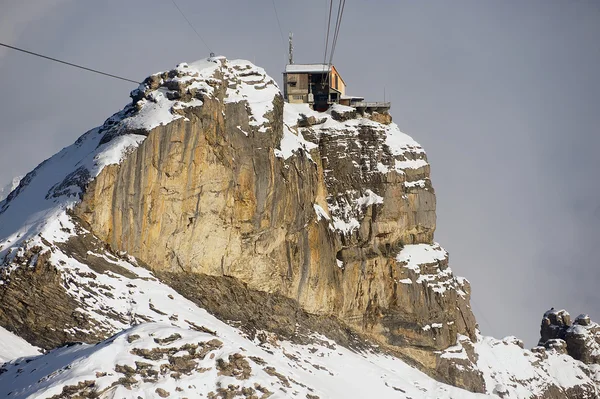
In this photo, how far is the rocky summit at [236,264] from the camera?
1027 inches

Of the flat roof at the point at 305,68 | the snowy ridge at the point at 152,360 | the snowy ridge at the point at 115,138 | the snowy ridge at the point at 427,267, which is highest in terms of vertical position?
the flat roof at the point at 305,68

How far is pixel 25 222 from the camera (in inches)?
1544

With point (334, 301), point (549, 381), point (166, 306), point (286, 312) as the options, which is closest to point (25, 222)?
point (166, 306)

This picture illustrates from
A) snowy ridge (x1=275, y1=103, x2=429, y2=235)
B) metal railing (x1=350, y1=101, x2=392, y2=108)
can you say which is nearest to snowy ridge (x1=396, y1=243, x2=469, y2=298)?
Result: snowy ridge (x1=275, y1=103, x2=429, y2=235)

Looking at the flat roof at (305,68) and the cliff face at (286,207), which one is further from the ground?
the flat roof at (305,68)

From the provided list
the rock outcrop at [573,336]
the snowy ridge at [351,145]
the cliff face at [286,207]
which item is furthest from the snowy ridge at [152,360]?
the rock outcrop at [573,336]

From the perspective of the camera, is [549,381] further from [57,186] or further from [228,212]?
[57,186]

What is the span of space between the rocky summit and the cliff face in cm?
12

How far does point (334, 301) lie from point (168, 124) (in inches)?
823

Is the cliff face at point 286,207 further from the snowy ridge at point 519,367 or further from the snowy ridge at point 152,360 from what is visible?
the snowy ridge at point 152,360

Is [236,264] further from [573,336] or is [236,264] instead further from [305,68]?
[573,336]

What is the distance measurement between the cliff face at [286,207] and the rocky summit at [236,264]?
0.40 ft

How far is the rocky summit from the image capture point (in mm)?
26094

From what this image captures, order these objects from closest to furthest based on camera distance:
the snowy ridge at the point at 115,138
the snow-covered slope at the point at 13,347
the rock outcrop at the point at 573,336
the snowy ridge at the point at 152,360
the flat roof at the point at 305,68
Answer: the snowy ridge at the point at 152,360, the snow-covered slope at the point at 13,347, the snowy ridge at the point at 115,138, the flat roof at the point at 305,68, the rock outcrop at the point at 573,336
